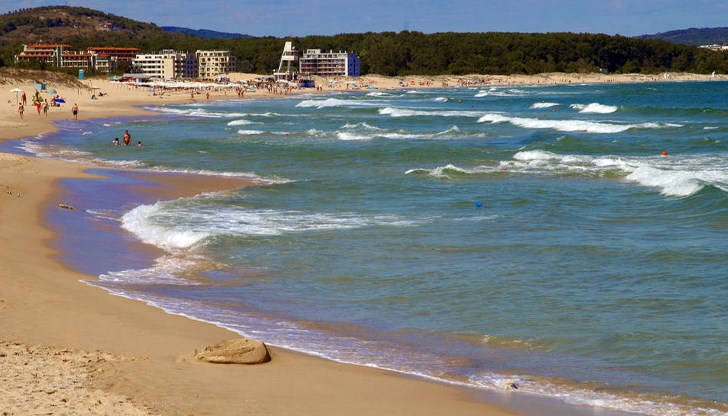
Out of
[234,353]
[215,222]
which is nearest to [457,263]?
[215,222]

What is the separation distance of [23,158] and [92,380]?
24.1 meters

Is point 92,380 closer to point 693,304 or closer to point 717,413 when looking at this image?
point 717,413

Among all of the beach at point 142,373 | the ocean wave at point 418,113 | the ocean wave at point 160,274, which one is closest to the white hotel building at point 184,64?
the ocean wave at point 418,113

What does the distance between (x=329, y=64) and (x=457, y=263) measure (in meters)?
175

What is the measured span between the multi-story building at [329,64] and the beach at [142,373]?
6910 inches

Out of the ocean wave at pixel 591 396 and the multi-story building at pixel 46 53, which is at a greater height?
the multi-story building at pixel 46 53

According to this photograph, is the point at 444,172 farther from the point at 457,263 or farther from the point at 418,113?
the point at 418,113

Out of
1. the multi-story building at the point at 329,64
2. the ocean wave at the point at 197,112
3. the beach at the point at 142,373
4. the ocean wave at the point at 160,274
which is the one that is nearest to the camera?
the beach at the point at 142,373

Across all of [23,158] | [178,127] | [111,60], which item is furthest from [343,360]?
[111,60]

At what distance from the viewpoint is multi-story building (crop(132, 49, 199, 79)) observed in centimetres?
17050

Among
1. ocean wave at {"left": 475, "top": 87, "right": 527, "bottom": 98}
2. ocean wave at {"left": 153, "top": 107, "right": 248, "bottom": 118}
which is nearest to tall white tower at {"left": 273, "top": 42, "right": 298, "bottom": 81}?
ocean wave at {"left": 475, "top": 87, "right": 527, "bottom": 98}

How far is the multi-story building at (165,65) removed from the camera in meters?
170

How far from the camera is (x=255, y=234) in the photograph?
19.0m

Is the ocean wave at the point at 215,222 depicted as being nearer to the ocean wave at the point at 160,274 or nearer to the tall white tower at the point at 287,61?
the ocean wave at the point at 160,274
